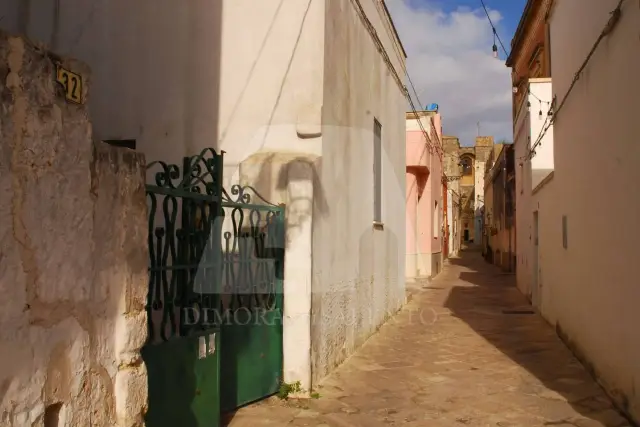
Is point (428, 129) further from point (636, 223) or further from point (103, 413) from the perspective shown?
point (103, 413)

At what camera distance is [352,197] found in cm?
813

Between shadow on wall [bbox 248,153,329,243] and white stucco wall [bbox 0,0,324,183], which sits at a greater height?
white stucco wall [bbox 0,0,324,183]

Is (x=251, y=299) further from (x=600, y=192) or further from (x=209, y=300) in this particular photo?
(x=600, y=192)

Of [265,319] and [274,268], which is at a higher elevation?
[274,268]

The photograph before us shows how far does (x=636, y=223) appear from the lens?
16.7 ft

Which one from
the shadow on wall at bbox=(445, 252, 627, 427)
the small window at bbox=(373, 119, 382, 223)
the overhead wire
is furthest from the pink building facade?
the small window at bbox=(373, 119, 382, 223)

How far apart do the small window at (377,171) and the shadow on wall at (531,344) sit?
2.62 metres

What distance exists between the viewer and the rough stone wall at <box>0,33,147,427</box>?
8.73 ft

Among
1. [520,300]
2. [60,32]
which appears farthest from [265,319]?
[520,300]

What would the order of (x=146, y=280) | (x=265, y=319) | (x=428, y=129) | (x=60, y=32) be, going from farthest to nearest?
(x=428, y=129) → (x=60, y=32) → (x=265, y=319) → (x=146, y=280)

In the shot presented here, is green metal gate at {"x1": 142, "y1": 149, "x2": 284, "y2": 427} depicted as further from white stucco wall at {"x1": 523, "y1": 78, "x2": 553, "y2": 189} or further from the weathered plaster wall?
white stucco wall at {"x1": 523, "y1": 78, "x2": 553, "y2": 189}

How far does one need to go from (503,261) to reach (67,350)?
2495cm

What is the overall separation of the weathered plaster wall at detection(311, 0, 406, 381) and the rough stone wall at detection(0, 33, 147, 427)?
3053 mm

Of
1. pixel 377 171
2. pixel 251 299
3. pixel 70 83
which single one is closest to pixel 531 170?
pixel 377 171
